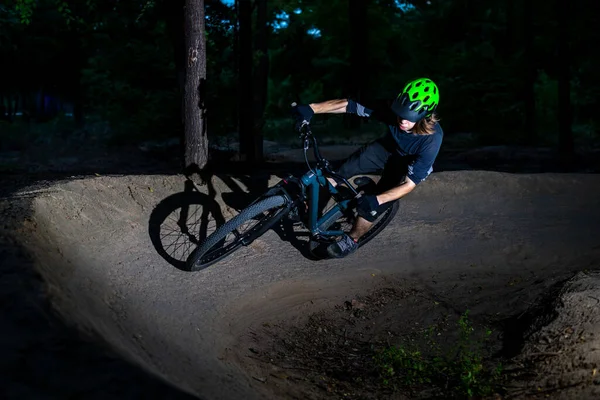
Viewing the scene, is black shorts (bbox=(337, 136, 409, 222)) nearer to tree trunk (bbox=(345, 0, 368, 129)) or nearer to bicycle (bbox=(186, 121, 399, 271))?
bicycle (bbox=(186, 121, 399, 271))

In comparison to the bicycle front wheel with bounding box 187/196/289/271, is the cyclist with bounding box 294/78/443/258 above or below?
above

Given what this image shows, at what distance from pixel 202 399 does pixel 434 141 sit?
3892 millimetres

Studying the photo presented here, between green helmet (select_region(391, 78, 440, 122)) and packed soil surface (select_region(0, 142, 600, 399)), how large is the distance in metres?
2.05

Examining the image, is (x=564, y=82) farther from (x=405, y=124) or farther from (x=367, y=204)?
(x=367, y=204)

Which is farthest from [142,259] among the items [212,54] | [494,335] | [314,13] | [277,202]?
[314,13]

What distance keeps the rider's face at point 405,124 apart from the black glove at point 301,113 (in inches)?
40.0

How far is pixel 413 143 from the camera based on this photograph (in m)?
6.53

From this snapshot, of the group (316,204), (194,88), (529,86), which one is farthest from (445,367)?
(529,86)

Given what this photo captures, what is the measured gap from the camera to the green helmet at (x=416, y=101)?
6.17 m

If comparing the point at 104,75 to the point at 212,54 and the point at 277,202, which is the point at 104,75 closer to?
the point at 212,54

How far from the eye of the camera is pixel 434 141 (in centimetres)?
640

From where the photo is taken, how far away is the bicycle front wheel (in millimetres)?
5863

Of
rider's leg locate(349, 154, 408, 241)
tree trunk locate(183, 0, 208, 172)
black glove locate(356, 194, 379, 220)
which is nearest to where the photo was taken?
black glove locate(356, 194, 379, 220)

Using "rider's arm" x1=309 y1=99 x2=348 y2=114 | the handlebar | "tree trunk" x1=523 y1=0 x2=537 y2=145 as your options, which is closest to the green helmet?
"rider's arm" x1=309 y1=99 x2=348 y2=114
